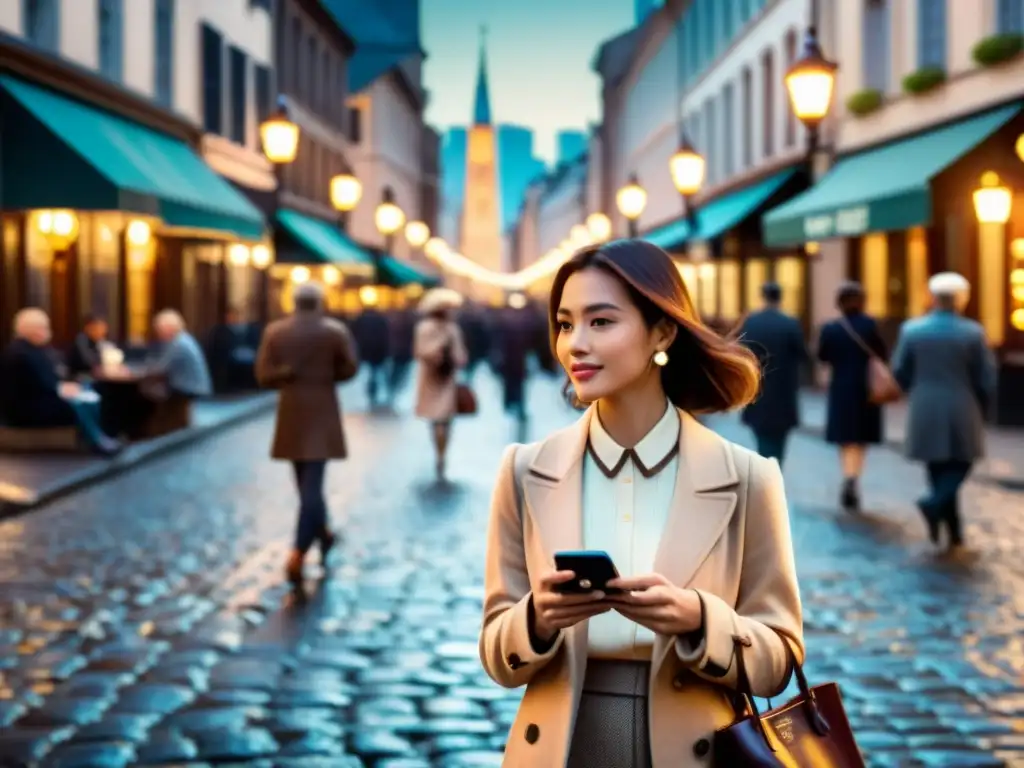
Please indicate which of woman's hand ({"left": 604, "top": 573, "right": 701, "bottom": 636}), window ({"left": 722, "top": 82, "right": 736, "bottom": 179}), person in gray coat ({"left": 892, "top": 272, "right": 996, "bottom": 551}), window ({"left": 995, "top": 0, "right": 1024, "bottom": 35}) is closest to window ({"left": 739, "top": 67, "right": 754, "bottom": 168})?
window ({"left": 722, "top": 82, "right": 736, "bottom": 179})

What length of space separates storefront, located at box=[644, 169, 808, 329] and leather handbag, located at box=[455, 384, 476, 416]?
34.0 ft

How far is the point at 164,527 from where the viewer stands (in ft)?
39.4

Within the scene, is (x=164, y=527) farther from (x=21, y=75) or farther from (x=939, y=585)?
(x=21, y=75)

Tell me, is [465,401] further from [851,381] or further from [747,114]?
[747,114]

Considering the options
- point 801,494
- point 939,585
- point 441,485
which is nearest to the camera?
point 939,585

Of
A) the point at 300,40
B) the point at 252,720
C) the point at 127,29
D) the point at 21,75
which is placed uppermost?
the point at 300,40

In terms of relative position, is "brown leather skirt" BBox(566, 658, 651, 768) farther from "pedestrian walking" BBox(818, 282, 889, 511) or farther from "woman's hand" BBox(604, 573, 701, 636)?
"pedestrian walking" BBox(818, 282, 889, 511)

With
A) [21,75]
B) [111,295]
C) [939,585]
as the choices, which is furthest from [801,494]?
[111,295]

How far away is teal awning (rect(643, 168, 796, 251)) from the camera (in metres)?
30.5

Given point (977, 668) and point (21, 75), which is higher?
point (21, 75)

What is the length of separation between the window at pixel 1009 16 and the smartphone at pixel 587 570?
1953cm

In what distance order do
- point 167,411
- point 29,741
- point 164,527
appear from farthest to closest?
point 167,411, point 164,527, point 29,741

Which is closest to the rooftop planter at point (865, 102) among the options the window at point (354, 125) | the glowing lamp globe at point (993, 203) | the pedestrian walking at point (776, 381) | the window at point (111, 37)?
the glowing lamp globe at point (993, 203)

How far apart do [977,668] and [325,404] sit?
14.8ft
